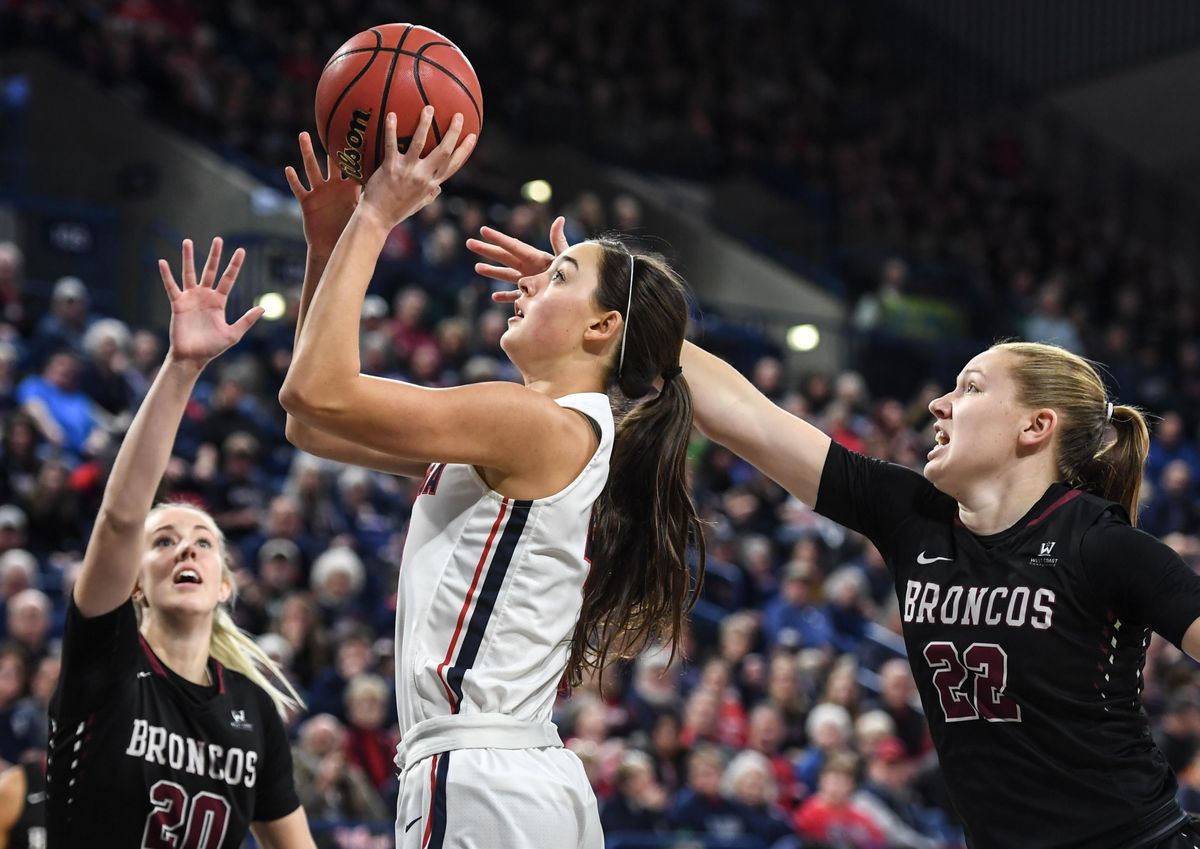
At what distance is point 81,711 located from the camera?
3396 mm

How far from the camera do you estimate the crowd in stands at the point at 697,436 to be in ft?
26.4

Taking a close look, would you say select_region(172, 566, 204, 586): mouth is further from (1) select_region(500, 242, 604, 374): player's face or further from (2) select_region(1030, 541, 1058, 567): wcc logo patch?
(2) select_region(1030, 541, 1058, 567): wcc logo patch

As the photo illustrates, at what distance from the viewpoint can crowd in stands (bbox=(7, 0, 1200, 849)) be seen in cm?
805

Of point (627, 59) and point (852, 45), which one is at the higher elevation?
point (852, 45)

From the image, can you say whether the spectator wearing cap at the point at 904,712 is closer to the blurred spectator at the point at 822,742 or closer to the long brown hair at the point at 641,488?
the blurred spectator at the point at 822,742

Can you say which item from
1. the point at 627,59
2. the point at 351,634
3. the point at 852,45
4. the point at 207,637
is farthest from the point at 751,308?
the point at 207,637

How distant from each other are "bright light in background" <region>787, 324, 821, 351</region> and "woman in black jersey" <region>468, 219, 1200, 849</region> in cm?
1131

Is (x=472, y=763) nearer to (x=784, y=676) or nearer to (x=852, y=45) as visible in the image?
(x=784, y=676)

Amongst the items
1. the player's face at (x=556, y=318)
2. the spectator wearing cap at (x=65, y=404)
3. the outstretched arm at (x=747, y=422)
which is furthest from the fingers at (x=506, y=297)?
the spectator wearing cap at (x=65, y=404)

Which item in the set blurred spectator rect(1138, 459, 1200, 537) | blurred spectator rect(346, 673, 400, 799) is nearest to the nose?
blurred spectator rect(346, 673, 400, 799)

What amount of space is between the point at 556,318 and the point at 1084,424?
120 cm

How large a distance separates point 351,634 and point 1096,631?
5365 millimetres

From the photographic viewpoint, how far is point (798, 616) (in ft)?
34.9

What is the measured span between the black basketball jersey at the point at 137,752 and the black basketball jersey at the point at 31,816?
820 mm
